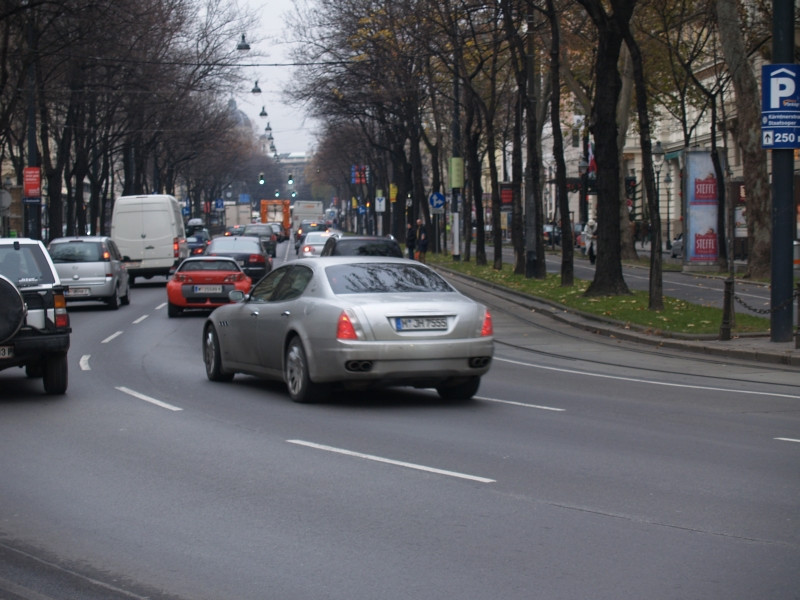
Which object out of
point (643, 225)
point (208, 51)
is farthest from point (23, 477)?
point (643, 225)

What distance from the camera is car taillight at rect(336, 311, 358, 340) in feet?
36.2

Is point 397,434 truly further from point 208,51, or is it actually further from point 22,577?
point 208,51

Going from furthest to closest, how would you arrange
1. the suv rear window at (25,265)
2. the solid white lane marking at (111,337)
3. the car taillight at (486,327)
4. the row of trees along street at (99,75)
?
the row of trees along street at (99,75) < the solid white lane marking at (111,337) < the suv rear window at (25,265) < the car taillight at (486,327)

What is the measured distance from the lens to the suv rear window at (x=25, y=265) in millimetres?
12375

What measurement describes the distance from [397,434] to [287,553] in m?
3.81

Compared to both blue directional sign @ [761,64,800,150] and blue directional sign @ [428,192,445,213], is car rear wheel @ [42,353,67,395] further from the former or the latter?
blue directional sign @ [428,192,445,213]

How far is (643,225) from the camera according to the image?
216 feet

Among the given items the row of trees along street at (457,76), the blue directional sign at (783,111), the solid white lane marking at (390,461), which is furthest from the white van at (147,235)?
the solid white lane marking at (390,461)

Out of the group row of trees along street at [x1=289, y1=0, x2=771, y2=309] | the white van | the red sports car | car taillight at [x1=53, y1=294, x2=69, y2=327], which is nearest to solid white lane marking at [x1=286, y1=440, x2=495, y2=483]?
car taillight at [x1=53, y1=294, x2=69, y2=327]

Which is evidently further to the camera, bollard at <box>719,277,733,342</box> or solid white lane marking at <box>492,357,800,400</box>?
bollard at <box>719,277,733,342</box>

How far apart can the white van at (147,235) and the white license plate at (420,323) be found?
93.2 ft

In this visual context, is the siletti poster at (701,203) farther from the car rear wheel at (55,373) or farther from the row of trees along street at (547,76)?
the car rear wheel at (55,373)

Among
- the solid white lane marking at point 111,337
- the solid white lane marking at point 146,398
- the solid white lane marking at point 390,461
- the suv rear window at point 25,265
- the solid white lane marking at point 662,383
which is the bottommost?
the solid white lane marking at point 662,383

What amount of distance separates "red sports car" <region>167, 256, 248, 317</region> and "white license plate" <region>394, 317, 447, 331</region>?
14.6 metres
